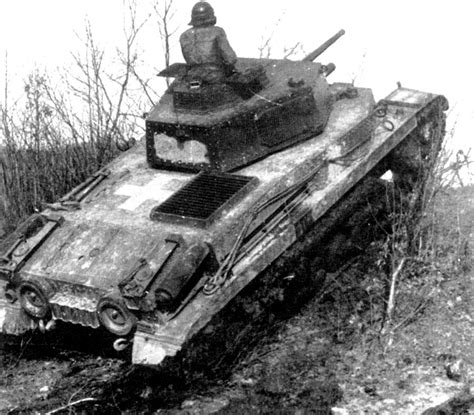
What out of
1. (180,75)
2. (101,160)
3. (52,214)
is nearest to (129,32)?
(101,160)

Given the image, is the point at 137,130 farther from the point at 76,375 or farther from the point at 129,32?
the point at 76,375

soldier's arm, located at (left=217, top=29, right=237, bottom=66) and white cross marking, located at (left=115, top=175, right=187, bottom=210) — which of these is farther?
soldier's arm, located at (left=217, top=29, right=237, bottom=66)

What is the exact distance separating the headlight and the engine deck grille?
4.05 ft

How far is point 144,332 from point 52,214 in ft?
6.39

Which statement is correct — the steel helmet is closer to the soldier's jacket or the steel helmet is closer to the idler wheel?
the soldier's jacket

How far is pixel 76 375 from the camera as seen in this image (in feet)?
26.7

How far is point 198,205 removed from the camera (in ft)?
26.4

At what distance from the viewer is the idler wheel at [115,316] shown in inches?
281

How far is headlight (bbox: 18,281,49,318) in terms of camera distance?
24.9 ft

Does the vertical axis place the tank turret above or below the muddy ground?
above

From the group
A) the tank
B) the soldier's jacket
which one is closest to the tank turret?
the tank

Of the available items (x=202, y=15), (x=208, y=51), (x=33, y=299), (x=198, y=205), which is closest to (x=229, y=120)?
(x=208, y=51)

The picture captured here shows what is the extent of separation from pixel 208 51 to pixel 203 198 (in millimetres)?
1707

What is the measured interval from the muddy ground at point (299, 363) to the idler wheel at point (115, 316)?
1.53 feet
